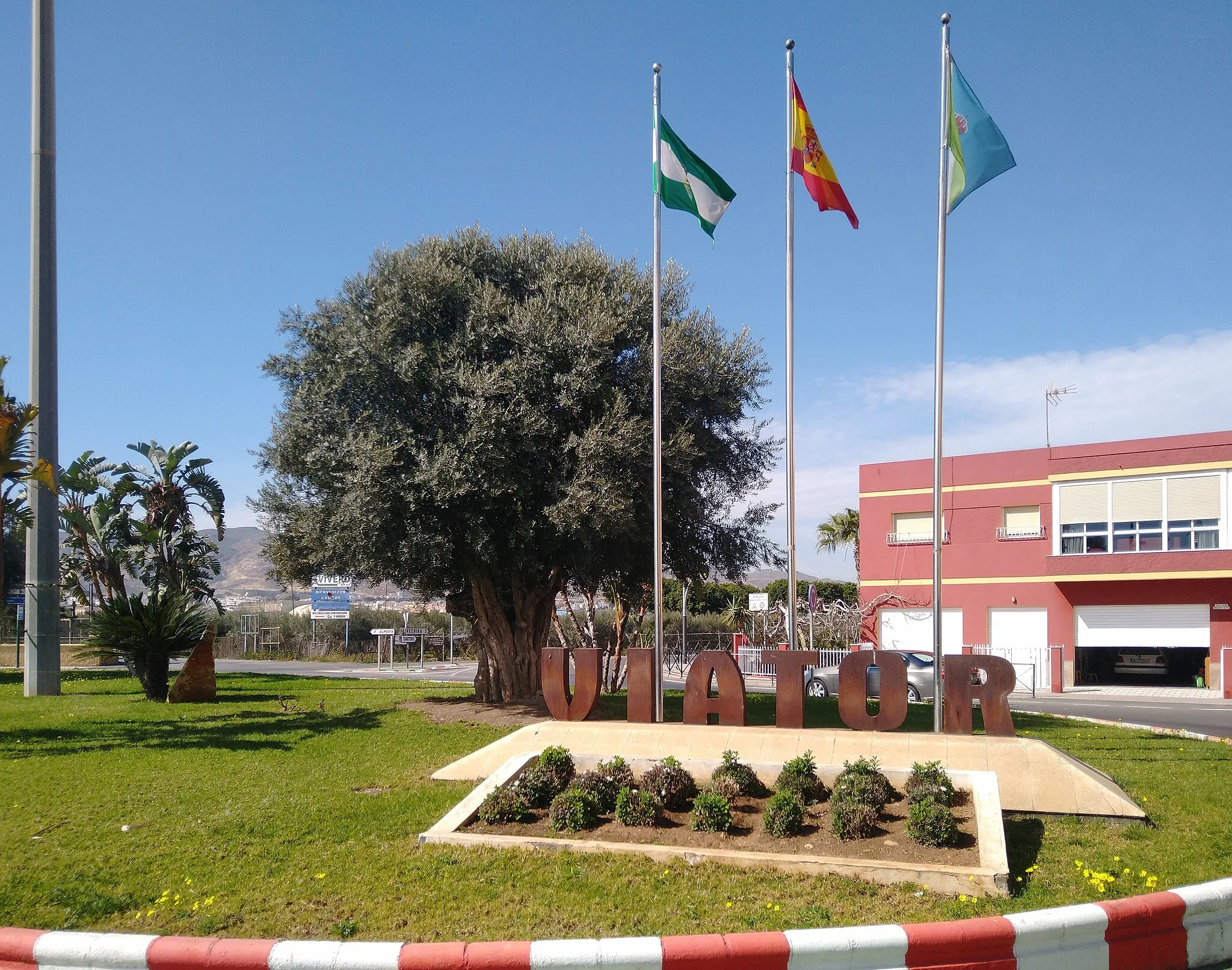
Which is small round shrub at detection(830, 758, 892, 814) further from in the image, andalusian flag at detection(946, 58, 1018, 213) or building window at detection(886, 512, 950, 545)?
building window at detection(886, 512, 950, 545)

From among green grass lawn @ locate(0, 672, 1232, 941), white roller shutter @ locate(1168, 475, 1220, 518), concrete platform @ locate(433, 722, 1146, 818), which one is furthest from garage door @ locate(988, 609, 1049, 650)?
concrete platform @ locate(433, 722, 1146, 818)

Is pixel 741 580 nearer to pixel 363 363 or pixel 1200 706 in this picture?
pixel 363 363

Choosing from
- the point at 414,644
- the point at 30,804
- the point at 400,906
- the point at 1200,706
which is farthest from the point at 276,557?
the point at 414,644

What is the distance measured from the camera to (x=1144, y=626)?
31.1 meters

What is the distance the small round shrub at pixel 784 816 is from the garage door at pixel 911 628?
27710 millimetres

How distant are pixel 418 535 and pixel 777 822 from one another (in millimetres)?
8442

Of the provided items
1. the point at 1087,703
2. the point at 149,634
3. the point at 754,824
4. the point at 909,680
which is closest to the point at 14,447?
the point at 149,634

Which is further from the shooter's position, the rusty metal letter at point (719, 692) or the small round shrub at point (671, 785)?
the rusty metal letter at point (719, 692)

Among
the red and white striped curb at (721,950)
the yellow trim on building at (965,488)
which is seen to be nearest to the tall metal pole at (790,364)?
the red and white striped curb at (721,950)

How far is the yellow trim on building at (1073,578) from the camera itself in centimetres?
2958

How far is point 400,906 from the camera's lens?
652 centimetres

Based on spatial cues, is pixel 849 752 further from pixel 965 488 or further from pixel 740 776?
pixel 965 488

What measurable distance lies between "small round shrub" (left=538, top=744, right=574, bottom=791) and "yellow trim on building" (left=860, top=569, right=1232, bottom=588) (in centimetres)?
2392

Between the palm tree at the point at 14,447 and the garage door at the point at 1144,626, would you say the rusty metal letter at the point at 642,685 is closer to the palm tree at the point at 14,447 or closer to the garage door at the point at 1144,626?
the palm tree at the point at 14,447
